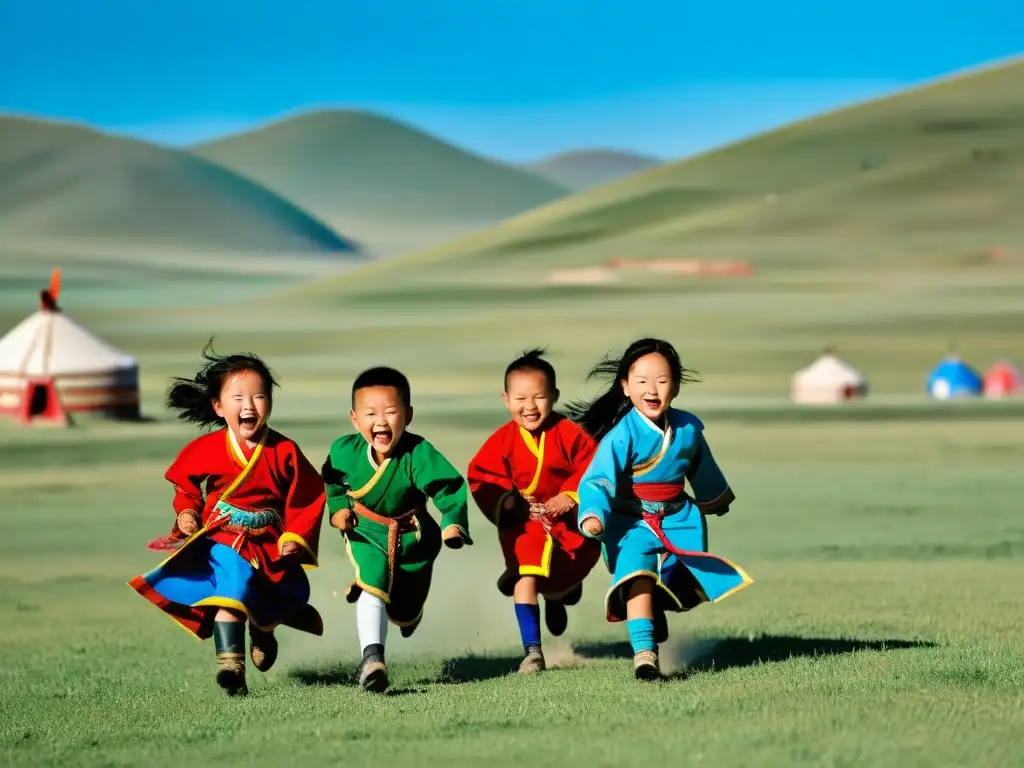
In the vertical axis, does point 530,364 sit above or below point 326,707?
above

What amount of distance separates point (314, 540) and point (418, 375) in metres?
36.7

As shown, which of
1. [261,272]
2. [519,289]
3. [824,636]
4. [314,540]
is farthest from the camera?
[261,272]

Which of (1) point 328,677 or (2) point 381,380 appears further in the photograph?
(1) point 328,677

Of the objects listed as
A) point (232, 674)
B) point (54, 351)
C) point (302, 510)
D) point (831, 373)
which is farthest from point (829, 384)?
point (232, 674)

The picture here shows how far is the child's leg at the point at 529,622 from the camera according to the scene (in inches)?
306

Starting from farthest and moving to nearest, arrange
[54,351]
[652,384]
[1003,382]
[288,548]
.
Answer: [1003,382]
[54,351]
[652,384]
[288,548]

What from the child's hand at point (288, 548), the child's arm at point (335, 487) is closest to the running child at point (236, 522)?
the child's hand at point (288, 548)

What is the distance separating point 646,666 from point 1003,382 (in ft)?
94.8

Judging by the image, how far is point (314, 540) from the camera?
729 cm

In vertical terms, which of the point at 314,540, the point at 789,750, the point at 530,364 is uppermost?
the point at 530,364

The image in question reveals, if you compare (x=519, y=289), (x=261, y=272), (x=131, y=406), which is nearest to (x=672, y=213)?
(x=519, y=289)

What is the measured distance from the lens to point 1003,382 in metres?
34.7

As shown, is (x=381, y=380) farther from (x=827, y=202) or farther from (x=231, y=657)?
(x=827, y=202)

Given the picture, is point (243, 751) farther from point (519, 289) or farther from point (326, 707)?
point (519, 289)
